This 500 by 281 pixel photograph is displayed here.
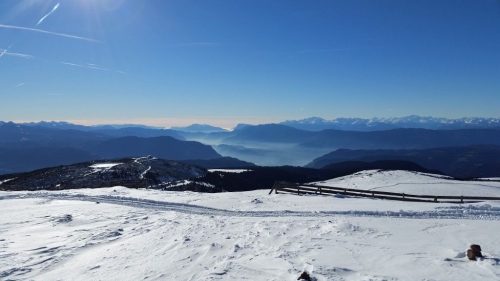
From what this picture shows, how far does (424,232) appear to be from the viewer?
18359 mm

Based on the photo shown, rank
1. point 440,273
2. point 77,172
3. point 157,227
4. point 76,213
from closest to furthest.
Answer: point 440,273 < point 157,227 < point 76,213 < point 77,172

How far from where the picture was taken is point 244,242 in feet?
57.0

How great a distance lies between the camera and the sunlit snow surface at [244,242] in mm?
13266

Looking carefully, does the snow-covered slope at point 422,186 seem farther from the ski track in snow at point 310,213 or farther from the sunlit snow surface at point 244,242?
the sunlit snow surface at point 244,242

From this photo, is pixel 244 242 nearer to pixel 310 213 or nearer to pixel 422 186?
pixel 310 213

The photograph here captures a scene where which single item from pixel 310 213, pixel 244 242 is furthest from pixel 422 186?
pixel 244 242

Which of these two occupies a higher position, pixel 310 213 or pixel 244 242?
pixel 310 213

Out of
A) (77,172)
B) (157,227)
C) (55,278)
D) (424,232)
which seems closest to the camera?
(55,278)

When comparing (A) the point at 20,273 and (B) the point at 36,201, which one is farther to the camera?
(B) the point at 36,201

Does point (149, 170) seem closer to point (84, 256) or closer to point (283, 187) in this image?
point (283, 187)

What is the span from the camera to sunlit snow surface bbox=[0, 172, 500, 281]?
43.5 feet

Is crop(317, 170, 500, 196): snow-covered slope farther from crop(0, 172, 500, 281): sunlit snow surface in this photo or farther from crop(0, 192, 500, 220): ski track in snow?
crop(0, 172, 500, 281): sunlit snow surface

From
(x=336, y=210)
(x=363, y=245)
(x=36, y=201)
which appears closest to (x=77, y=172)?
(x=36, y=201)

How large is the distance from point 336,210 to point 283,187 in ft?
45.6
